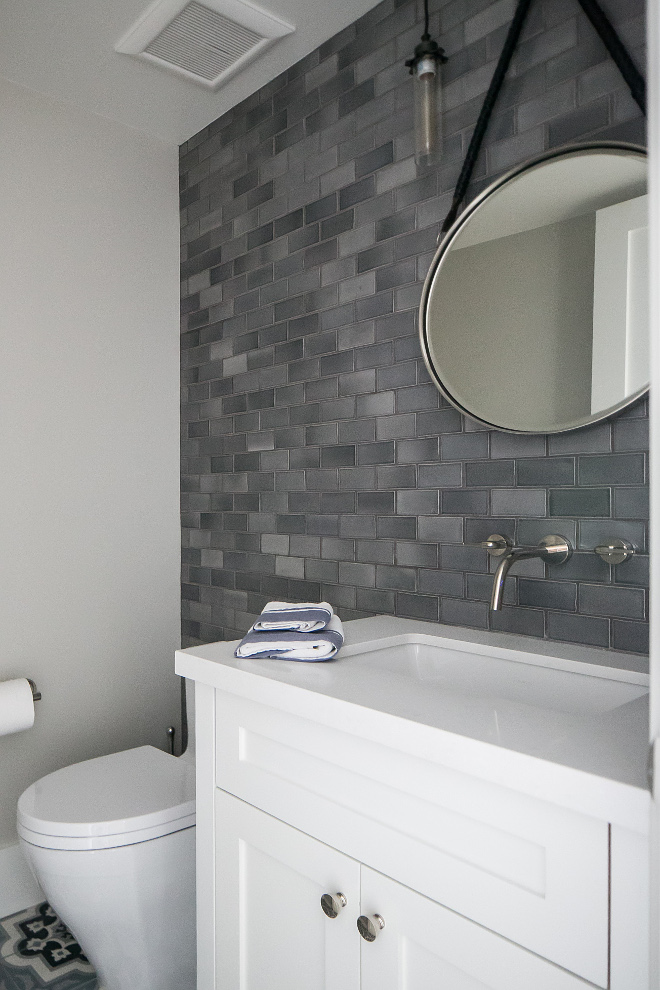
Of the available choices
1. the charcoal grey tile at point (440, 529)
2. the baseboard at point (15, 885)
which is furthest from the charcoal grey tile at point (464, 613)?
the baseboard at point (15, 885)

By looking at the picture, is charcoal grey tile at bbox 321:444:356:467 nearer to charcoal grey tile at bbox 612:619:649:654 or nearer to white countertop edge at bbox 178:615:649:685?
white countertop edge at bbox 178:615:649:685

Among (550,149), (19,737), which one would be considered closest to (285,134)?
(550,149)

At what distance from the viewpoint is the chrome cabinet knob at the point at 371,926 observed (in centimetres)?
100

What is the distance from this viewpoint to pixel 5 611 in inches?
85.0

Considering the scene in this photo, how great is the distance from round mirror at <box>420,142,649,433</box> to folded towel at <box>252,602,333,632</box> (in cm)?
55

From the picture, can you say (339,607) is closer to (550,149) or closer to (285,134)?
(550,149)

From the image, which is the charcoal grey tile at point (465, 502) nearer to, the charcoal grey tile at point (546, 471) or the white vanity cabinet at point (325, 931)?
the charcoal grey tile at point (546, 471)

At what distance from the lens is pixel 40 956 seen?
1865 millimetres

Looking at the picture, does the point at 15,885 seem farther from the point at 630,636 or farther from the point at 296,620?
the point at 630,636

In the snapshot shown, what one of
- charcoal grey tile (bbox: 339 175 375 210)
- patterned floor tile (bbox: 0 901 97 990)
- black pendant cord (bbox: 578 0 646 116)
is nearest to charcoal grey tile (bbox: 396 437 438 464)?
charcoal grey tile (bbox: 339 175 375 210)

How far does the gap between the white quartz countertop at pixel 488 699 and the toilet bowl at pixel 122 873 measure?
52cm

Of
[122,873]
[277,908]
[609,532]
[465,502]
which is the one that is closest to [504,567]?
[609,532]

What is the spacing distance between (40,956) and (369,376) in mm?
1741

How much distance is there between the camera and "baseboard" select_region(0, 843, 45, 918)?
82.7 inches
